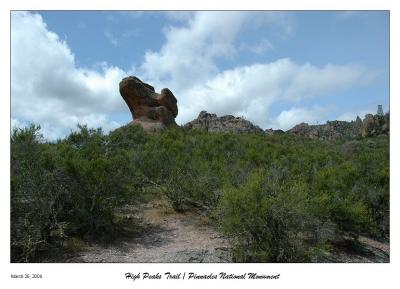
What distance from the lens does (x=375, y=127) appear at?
193ft

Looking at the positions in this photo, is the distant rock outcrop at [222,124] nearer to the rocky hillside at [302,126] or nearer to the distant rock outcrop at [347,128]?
the rocky hillside at [302,126]

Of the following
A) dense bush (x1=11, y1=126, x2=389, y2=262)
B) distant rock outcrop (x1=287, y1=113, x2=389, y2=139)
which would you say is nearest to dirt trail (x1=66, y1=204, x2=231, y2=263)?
dense bush (x1=11, y1=126, x2=389, y2=262)

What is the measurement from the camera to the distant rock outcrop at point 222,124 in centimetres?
4538

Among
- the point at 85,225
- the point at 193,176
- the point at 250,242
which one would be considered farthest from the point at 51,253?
the point at 193,176

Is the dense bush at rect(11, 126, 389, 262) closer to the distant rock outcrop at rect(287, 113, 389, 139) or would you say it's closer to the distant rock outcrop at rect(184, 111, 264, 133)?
the distant rock outcrop at rect(184, 111, 264, 133)

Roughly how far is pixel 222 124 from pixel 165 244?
39422mm

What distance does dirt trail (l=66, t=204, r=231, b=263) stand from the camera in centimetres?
799

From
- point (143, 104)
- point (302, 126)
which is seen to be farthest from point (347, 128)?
point (143, 104)

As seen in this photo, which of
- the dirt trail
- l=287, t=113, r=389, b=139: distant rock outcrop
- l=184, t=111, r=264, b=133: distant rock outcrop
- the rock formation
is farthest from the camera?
l=287, t=113, r=389, b=139: distant rock outcrop

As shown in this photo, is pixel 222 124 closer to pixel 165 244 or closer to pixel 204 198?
pixel 204 198

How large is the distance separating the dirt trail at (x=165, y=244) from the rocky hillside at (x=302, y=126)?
27.2 meters

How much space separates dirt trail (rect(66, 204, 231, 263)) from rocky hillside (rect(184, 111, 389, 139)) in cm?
2715

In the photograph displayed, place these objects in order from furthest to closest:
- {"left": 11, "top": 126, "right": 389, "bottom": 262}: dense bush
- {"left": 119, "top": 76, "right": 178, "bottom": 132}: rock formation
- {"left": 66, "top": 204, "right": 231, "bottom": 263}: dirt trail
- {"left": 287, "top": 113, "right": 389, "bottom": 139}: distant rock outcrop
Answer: {"left": 287, "top": 113, "right": 389, "bottom": 139}: distant rock outcrop < {"left": 119, "top": 76, "right": 178, "bottom": 132}: rock formation < {"left": 66, "top": 204, "right": 231, "bottom": 263}: dirt trail < {"left": 11, "top": 126, "right": 389, "bottom": 262}: dense bush
